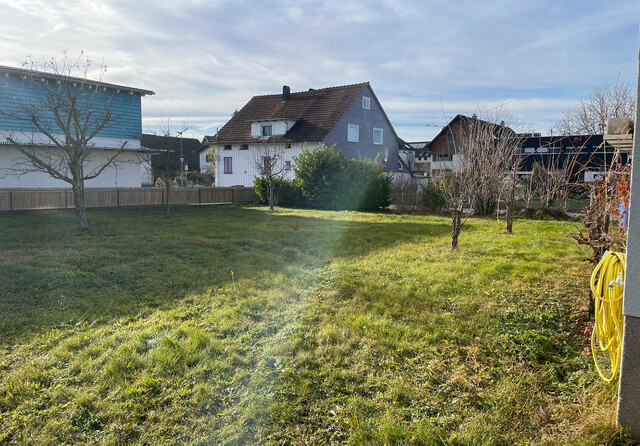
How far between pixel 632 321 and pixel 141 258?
27.0ft

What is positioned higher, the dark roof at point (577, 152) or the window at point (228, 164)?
the window at point (228, 164)

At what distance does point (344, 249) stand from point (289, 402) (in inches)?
260

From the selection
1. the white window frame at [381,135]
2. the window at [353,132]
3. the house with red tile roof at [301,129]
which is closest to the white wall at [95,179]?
the house with red tile roof at [301,129]

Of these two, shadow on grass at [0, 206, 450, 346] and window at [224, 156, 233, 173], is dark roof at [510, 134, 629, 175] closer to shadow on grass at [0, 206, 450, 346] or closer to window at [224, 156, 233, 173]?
shadow on grass at [0, 206, 450, 346]

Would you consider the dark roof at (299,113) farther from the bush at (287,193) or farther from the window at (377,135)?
the bush at (287,193)

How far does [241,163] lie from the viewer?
31922 mm

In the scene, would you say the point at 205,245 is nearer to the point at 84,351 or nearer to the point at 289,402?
the point at 84,351

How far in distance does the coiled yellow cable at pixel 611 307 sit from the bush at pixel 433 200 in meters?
16.2

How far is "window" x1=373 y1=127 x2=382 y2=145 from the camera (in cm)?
3262

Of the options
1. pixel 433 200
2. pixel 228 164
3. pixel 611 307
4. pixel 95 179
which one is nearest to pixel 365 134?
pixel 228 164

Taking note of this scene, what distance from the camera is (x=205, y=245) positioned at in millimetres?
10438

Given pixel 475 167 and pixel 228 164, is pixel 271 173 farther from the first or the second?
pixel 475 167

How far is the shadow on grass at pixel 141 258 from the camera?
19.6 ft

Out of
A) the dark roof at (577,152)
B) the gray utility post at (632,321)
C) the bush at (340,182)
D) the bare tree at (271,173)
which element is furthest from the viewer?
the bare tree at (271,173)
